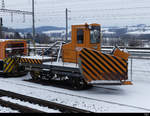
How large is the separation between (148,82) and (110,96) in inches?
149

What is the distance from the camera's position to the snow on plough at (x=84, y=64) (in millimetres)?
9234

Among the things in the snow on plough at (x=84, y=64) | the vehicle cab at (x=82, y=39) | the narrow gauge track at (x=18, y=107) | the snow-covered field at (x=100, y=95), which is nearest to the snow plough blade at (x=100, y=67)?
the snow on plough at (x=84, y=64)

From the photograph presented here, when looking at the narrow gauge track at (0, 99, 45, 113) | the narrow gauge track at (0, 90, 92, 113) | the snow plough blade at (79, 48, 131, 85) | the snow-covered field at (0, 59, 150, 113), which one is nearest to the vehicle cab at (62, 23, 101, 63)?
the snow plough blade at (79, 48, 131, 85)

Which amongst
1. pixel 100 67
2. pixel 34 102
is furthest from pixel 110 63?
pixel 34 102

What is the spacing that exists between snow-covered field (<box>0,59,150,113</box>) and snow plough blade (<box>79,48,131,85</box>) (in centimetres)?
76

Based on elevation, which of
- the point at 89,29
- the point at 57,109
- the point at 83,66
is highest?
the point at 89,29

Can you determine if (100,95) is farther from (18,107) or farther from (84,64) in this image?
(18,107)

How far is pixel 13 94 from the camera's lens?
9.07m

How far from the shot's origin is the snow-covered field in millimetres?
7605

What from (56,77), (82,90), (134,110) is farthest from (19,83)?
(134,110)

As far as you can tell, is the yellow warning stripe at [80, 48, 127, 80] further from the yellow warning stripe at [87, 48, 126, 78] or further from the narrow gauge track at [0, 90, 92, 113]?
the narrow gauge track at [0, 90, 92, 113]

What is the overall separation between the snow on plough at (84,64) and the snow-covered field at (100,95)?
619mm

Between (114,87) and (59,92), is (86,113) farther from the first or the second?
(114,87)

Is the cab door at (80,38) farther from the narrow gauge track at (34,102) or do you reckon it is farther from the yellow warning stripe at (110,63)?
the narrow gauge track at (34,102)
